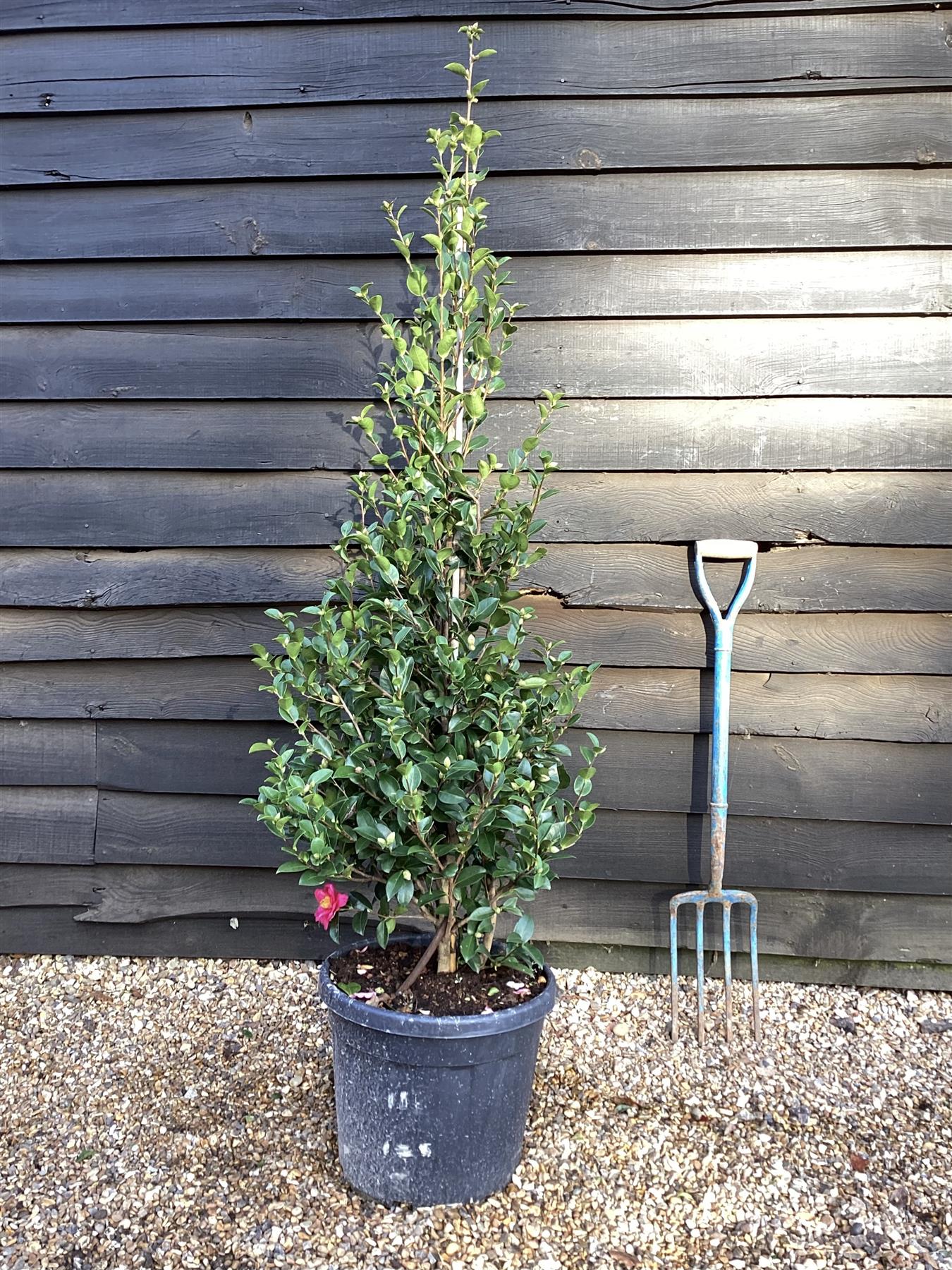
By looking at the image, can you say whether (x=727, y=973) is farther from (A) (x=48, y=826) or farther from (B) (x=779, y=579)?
(A) (x=48, y=826)

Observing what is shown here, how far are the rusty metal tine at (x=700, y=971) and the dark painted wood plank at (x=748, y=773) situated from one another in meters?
0.25

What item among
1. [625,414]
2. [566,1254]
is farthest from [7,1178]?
[625,414]

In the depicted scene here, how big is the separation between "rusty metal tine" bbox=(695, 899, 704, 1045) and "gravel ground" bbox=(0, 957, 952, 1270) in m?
0.04

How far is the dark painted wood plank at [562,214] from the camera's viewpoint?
2062mm

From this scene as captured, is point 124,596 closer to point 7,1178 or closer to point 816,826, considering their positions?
point 7,1178

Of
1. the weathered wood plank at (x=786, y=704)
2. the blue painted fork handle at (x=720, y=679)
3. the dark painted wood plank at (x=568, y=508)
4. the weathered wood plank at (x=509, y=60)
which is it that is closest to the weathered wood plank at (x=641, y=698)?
the weathered wood plank at (x=786, y=704)

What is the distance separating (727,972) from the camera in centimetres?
201

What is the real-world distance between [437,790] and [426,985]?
363 millimetres

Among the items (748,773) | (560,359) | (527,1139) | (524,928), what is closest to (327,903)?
(524,928)

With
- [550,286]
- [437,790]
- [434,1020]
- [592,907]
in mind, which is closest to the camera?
[434,1020]

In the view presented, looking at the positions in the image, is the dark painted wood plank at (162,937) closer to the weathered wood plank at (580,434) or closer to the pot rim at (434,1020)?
the pot rim at (434,1020)

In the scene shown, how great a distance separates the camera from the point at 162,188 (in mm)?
2168

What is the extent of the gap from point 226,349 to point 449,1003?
62.0 inches

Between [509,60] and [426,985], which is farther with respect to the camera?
[509,60]
